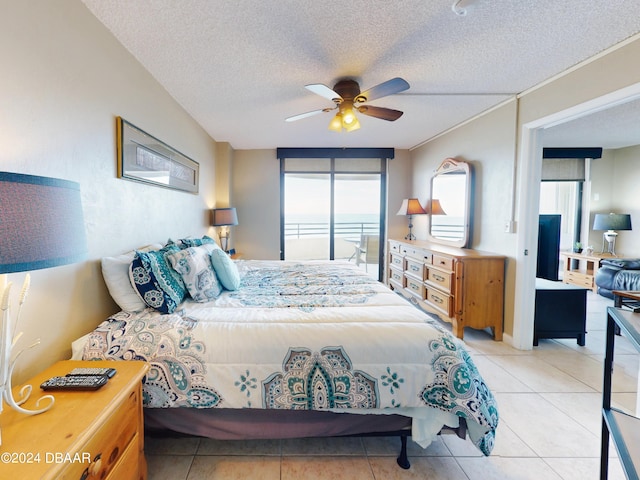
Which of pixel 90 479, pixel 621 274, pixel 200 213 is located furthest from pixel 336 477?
pixel 621 274

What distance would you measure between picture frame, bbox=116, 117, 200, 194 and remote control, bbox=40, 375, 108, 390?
1.28 m

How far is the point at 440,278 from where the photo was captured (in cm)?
312

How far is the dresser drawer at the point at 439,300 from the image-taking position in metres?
2.95

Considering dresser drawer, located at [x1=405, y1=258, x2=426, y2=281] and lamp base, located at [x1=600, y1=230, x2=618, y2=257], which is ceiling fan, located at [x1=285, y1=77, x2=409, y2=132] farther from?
lamp base, located at [x1=600, y1=230, x2=618, y2=257]

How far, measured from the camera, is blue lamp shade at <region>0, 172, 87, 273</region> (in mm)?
647

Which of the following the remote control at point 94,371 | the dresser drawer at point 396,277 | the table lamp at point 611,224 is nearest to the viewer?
the remote control at point 94,371

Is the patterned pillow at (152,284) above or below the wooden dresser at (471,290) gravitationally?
above

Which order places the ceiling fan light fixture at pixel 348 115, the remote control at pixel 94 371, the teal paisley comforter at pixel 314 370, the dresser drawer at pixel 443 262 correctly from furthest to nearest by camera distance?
the dresser drawer at pixel 443 262
the ceiling fan light fixture at pixel 348 115
the teal paisley comforter at pixel 314 370
the remote control at pixel 94 371

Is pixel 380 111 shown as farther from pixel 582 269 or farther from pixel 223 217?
pixel 582 269

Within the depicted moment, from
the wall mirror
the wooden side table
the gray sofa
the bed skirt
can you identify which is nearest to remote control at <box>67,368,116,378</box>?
the bed skirt

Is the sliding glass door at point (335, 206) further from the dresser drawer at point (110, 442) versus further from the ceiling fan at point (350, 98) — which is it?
the dresser drawer at point (110, 442)

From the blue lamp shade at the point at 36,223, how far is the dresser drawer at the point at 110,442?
1.91 ft

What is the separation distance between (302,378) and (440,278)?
7.57 feet

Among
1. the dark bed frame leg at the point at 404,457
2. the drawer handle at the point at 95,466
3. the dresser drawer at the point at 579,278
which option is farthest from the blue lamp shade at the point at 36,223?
the dresser drawer at the point at 579,278
